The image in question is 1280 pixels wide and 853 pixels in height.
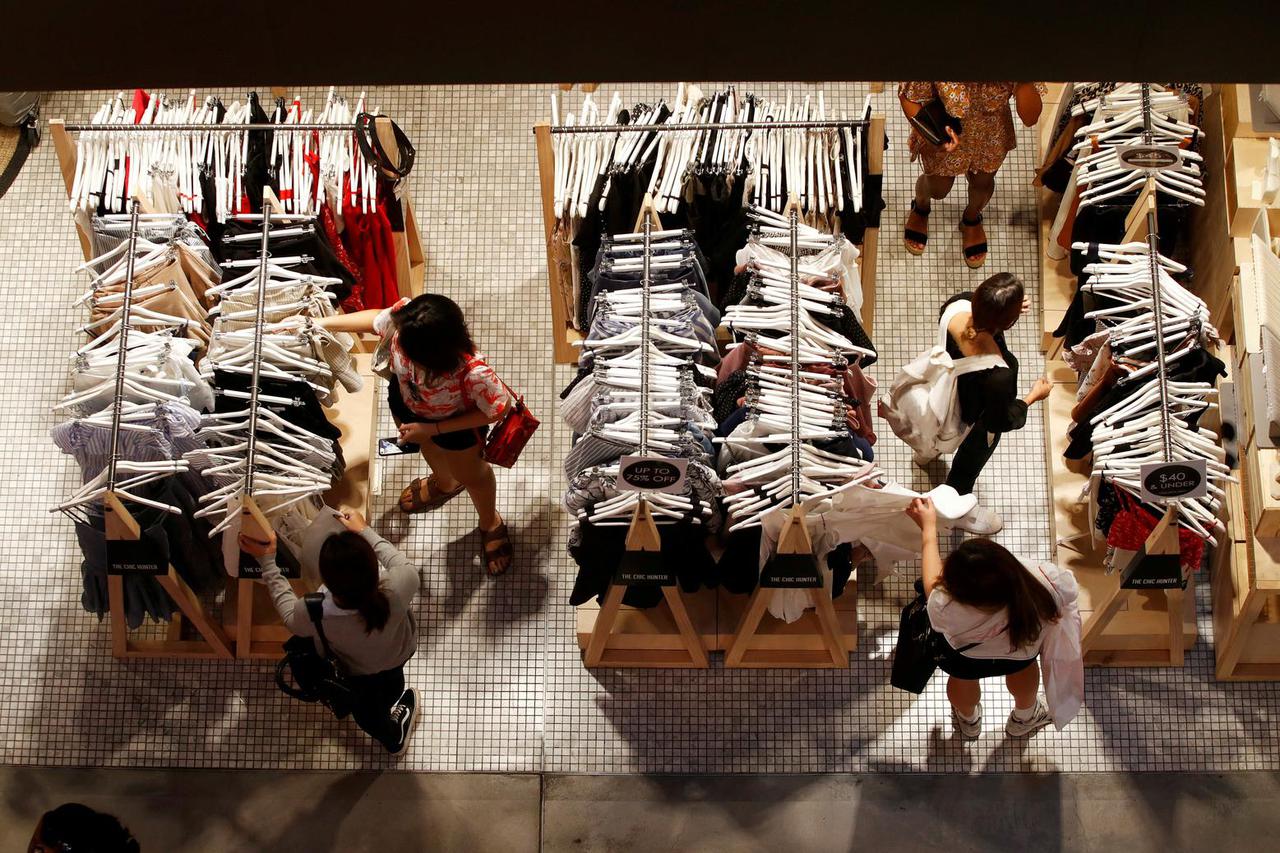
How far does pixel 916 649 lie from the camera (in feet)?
19.0

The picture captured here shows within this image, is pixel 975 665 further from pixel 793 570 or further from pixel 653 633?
pixel 653 633

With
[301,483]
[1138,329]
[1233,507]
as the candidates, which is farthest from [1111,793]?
[301,483]

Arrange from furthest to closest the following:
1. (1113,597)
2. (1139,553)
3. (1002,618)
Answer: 1. (1113,597)
2. (1139,553)
3. (1002,618)

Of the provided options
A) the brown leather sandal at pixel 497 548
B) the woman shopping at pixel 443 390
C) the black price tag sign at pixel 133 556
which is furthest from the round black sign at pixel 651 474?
the black price tag sign at pixel 133 556

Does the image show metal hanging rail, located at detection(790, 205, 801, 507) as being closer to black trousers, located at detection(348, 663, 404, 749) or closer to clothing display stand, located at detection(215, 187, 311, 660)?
black trousers, located at detection(348, 663, 404, 749)

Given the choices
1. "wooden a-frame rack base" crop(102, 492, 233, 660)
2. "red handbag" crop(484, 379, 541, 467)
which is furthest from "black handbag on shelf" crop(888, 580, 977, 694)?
"wooden a-frame rack base" crop(102, 492, 233, 660)

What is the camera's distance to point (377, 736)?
611 cm

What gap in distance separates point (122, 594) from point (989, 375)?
3.75 m

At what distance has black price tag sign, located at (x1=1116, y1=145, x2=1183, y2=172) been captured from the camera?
257 inches

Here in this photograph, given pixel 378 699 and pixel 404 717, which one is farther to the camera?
pixel 404 717

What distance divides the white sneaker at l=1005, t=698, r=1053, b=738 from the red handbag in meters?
2.39

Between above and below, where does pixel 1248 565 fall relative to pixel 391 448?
below

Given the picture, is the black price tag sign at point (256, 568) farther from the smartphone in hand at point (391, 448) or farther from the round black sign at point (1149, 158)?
the round black sign at point (1149, 158)

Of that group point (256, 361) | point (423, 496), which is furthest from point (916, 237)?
point (256, 361)
